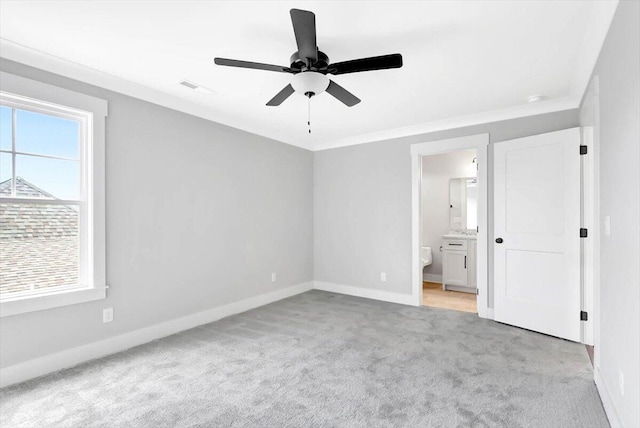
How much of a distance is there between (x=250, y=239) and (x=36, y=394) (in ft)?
8.20

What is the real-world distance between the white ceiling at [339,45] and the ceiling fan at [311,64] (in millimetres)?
214

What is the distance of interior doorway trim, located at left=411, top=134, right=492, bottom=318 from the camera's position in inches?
152

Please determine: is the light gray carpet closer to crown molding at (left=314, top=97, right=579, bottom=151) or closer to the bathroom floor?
the bathroom floor

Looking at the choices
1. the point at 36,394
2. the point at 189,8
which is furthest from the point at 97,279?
the point at 189,8

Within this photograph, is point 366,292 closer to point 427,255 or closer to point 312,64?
point 427,255

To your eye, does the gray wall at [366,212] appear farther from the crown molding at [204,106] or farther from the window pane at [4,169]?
the window pane at [4,169]

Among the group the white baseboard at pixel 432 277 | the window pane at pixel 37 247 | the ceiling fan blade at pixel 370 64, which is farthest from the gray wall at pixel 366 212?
the window pane at pixel 37 247

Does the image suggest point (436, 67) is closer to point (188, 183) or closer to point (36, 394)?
point (188, 183)

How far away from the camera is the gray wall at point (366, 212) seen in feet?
14.9

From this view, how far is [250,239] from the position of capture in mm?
4320

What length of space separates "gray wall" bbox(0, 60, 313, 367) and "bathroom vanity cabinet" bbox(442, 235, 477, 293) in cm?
271

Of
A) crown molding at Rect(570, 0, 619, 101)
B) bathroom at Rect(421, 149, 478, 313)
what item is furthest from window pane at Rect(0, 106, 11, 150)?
bathroom at Rect(421, 149, 478, 313)

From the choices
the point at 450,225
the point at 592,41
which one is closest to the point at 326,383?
the point at 592,41

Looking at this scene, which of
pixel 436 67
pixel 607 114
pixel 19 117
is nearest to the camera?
pixel 607 114
